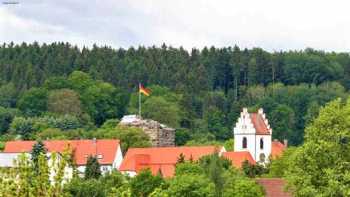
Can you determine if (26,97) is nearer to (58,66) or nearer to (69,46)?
(58,66)

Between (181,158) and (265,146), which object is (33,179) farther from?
(265,146)

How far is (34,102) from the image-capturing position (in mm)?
142875

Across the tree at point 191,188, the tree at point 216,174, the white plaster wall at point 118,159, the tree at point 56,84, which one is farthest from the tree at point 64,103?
the tree at point 191,188

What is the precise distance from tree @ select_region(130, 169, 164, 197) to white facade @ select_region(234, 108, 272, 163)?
4412 centimetres

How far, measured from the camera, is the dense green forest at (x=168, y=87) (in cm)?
Answer: 13850

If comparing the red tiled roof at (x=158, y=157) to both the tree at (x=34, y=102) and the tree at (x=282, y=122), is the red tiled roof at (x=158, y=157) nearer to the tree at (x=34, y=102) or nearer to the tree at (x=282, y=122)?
the tree at (x=282, y=122)

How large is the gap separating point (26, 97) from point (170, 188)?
8789 cm

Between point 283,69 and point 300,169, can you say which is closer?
point 300,169

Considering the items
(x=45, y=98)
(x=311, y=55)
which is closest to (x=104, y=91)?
(x=45, y=98)

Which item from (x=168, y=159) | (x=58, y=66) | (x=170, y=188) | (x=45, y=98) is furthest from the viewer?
(x=58, y=66)

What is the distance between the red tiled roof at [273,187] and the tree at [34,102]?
77.7m

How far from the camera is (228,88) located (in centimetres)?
17062

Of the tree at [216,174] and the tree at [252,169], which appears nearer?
the tree at [216,174]

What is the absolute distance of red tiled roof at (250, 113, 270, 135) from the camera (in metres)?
114
